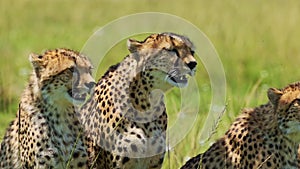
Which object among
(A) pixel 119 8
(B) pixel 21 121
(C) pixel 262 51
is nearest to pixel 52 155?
(B) pixel 21 121

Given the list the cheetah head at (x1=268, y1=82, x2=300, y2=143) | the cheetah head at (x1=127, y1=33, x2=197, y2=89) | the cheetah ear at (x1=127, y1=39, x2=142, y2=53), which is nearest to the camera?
the cheetah head at (x1=127, y1=33, x2=197, y2=89)

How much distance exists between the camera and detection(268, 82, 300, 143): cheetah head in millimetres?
5262

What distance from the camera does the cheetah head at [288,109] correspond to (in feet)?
17.3

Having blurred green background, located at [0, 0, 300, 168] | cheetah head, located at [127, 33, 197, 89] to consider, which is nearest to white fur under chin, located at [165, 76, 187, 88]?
cheetah head, located at [127, 33, 197, 89]

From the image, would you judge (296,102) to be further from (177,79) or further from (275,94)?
(177,79)

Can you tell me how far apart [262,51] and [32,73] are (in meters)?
7.01

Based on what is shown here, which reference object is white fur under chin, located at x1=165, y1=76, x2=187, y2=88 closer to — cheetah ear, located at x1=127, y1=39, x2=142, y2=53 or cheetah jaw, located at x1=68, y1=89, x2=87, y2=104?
cheetah ear, located at x1=127, y1=39, x2=142, y2=53

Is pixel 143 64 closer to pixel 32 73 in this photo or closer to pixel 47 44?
pixel 32 73

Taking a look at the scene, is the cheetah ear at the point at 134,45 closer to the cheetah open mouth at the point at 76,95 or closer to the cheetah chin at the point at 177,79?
the cheetah chin at the point at 177,79

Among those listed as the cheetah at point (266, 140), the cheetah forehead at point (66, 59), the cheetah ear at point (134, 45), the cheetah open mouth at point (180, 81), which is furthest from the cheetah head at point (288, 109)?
the cheetah forehead at point (66, 59)

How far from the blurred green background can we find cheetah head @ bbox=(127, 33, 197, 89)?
1.45 m

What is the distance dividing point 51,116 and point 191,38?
4.36 metres

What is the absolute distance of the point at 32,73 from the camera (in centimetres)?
507

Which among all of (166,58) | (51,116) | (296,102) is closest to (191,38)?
(296,102)
